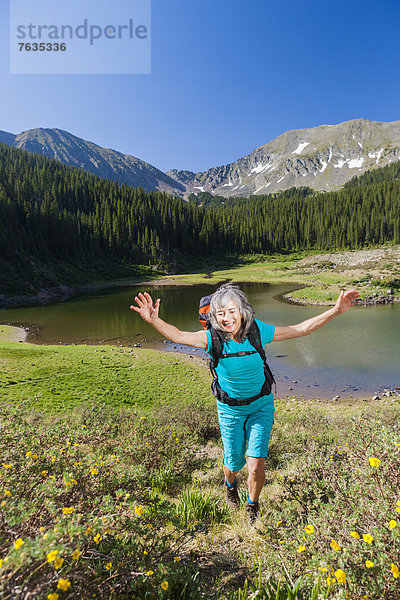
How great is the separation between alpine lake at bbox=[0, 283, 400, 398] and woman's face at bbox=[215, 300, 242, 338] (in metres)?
12.6

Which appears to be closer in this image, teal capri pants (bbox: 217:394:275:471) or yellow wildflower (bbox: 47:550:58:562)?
yellow wildflower (bbox: 47:550:58:562)

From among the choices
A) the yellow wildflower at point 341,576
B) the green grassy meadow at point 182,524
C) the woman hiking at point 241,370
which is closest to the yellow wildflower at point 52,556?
the green grassy meadow at point 182,524

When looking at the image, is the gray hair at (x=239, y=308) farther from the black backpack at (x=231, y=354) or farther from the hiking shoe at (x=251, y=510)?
the hiking shoe at (x=251, y=510)

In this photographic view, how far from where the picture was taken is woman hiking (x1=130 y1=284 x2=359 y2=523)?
12.4 ft

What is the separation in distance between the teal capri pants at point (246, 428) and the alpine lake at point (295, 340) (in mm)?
11731

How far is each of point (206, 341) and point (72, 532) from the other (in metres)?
2.34

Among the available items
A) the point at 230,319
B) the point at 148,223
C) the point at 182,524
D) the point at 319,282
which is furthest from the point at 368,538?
the point at 148,223

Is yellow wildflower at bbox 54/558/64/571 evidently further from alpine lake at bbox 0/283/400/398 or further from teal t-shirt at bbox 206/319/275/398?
alpine lake at bbox 0/283/400/398

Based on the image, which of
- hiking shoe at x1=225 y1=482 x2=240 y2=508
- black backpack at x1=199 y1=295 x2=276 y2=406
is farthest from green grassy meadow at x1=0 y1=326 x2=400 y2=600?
black backpack at x1=199 y1=295 x2=276 y2=406

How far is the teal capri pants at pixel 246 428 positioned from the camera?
391 cm

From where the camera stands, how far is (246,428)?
4.07m

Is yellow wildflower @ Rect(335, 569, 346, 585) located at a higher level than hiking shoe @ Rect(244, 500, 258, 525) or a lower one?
higher

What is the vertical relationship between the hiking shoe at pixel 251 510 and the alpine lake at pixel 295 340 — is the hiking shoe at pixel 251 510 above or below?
above

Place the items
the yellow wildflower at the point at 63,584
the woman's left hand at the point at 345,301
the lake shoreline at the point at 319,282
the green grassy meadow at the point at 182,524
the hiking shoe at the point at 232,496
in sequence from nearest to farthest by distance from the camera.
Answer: the yellow wildflower at the point at 63,584, the green grassy meadow at the point at 182,524, the woman's left hand at the point at 345,301, the hiking shoe at the point at 232,496, the lake shoreline at the point at 319,282
